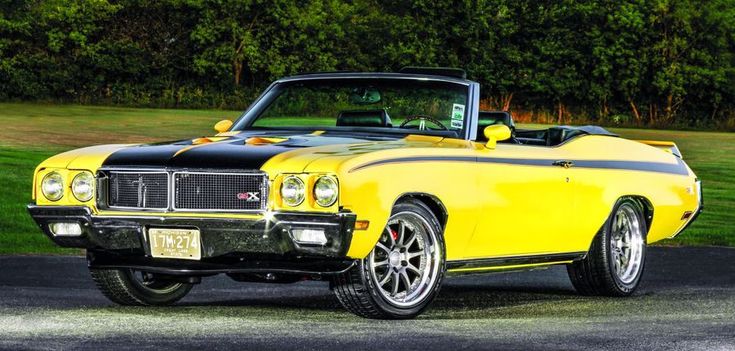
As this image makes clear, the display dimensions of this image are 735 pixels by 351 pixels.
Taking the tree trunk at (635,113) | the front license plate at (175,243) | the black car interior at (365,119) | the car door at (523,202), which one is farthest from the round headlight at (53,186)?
the tree trunk at (635,113)

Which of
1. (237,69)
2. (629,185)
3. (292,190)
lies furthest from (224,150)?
(237,69)

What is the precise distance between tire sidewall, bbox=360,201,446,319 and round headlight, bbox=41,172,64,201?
1.96 metres

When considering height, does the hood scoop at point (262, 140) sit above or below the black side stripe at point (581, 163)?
above

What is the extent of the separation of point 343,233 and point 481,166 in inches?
61.2

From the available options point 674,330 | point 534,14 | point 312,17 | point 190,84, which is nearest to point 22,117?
point 190,84

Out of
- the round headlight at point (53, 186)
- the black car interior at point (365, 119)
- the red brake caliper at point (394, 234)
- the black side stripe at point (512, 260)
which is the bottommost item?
the black side stripe at point (512, 260)

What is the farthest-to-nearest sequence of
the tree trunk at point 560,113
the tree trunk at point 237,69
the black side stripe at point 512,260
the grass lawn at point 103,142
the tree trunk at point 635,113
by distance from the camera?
the tree trunk at point 237,69 → the tree trunk at point 635,113 → the tree trunk at point 560,113 → the grass lawn at point 103,142 → the black side stripe at point 512,260

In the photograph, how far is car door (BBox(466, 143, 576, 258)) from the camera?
9.14 meters

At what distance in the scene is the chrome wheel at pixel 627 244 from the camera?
10.8 meters

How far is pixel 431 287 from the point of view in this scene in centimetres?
849

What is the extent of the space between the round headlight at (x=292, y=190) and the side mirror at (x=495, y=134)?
1692 mm

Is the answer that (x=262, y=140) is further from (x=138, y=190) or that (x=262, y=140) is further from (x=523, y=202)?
(x=523, y=202)

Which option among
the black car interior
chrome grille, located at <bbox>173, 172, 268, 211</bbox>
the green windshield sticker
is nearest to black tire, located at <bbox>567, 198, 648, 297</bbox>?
the green windshield sticker

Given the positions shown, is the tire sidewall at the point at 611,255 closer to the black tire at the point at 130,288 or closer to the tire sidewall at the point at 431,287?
the tire sidewall at the point at 431,287
